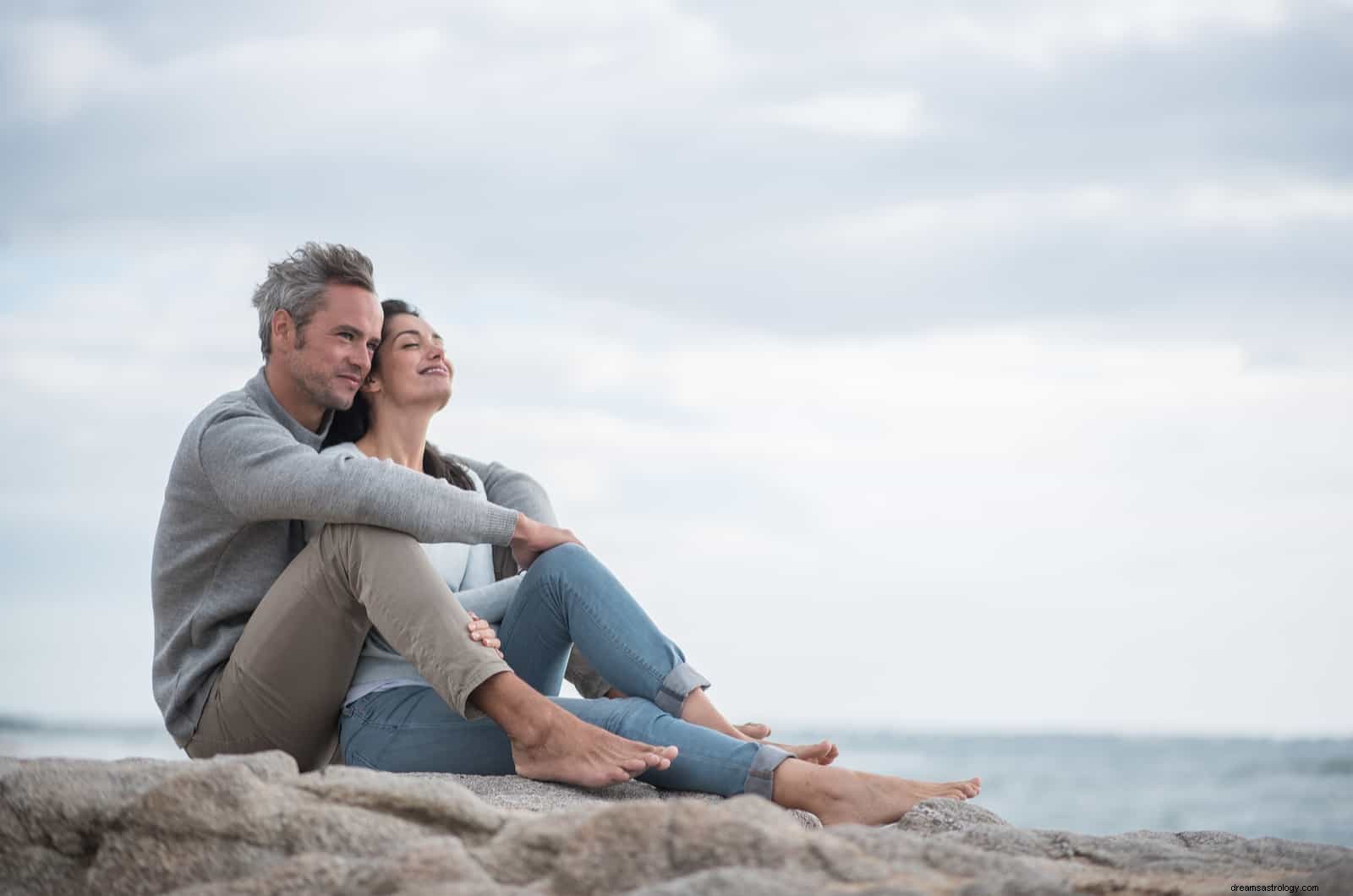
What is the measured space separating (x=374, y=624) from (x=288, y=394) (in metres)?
0.78

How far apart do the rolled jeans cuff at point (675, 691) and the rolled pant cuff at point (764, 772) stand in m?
0.31

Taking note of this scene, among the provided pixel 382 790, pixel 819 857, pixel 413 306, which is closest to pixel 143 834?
pixel 382 790

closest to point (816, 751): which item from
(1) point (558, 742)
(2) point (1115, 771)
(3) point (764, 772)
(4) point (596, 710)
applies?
(3) point (764, 772)


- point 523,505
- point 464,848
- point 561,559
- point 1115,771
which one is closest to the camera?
point 464,848

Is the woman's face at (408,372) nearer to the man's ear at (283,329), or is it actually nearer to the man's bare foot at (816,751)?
the man's ear at (283,329)

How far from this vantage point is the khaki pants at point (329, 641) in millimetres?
2789

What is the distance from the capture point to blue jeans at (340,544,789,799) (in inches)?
113

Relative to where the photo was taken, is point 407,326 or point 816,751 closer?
point 816,751

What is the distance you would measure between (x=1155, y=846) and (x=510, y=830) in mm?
1107

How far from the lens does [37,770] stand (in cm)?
204

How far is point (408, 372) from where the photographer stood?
3.50 metres

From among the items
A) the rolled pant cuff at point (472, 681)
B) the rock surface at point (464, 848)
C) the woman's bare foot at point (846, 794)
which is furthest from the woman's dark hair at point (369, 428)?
the rock surface at point (464, 848)

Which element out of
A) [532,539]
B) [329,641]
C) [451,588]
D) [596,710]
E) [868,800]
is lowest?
[868,800]

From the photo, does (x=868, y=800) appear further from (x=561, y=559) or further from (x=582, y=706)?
(x=561, y=559)
